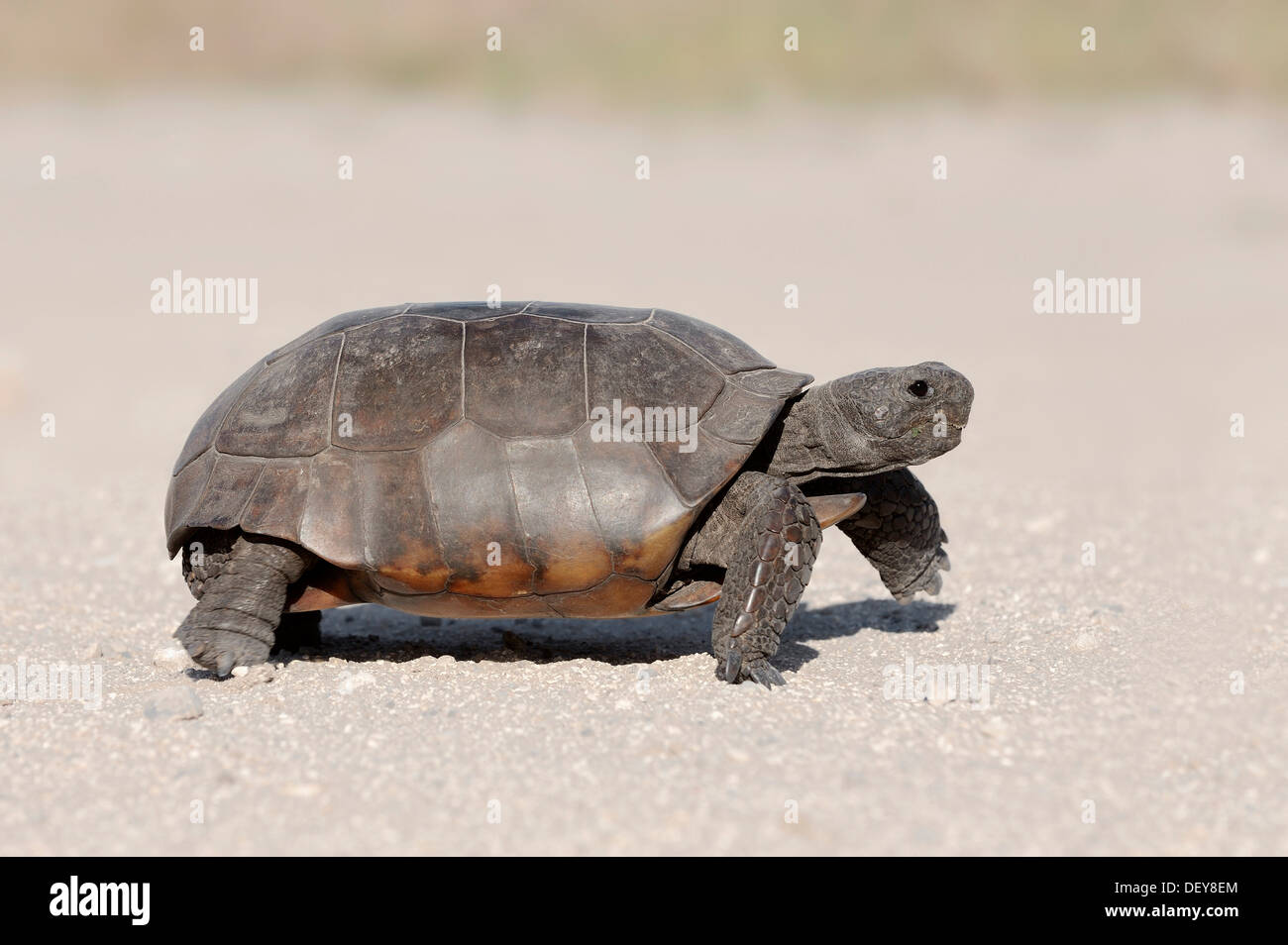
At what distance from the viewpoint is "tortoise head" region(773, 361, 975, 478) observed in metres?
5.61

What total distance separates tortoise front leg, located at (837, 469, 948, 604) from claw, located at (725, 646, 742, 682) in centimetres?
146

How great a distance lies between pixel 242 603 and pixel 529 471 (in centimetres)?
151

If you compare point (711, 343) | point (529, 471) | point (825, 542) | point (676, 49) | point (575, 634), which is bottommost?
point (575, 634)

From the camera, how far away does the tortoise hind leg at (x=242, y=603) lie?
18.2 feet

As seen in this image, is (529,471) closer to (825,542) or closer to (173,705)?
(173,705)

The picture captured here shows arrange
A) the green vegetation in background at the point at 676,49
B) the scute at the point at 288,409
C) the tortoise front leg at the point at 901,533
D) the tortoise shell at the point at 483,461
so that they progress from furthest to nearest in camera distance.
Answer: the green vegetation in background at the point at 676,49
the tortoise front leg at the point at 901,533
the scute at the point at 288,409
the tortoise shell at the point at 483,461

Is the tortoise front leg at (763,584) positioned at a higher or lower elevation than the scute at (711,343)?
lower

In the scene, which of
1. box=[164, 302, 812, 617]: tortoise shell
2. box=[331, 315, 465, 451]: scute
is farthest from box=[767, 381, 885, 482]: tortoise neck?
box=[331, 315, 465, 451]: scute

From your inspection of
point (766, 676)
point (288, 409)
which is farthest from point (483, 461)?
point (766, 676)

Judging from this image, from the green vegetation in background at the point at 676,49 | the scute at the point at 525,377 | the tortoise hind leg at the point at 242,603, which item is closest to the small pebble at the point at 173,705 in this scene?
the tortoise hind leg at the point at 242,603

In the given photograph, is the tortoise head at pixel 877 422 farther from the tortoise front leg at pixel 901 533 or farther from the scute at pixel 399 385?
the scute at pixel 399 385

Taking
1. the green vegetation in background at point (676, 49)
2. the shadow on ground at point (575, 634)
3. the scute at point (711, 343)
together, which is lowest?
the shadow on ground at point (575, 634)

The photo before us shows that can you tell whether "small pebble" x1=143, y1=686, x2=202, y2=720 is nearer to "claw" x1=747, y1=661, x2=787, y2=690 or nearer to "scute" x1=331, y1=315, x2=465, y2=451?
"scute" x1=331, y1=315, x2=465, y2=451

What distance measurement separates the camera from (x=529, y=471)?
17.2 feet
